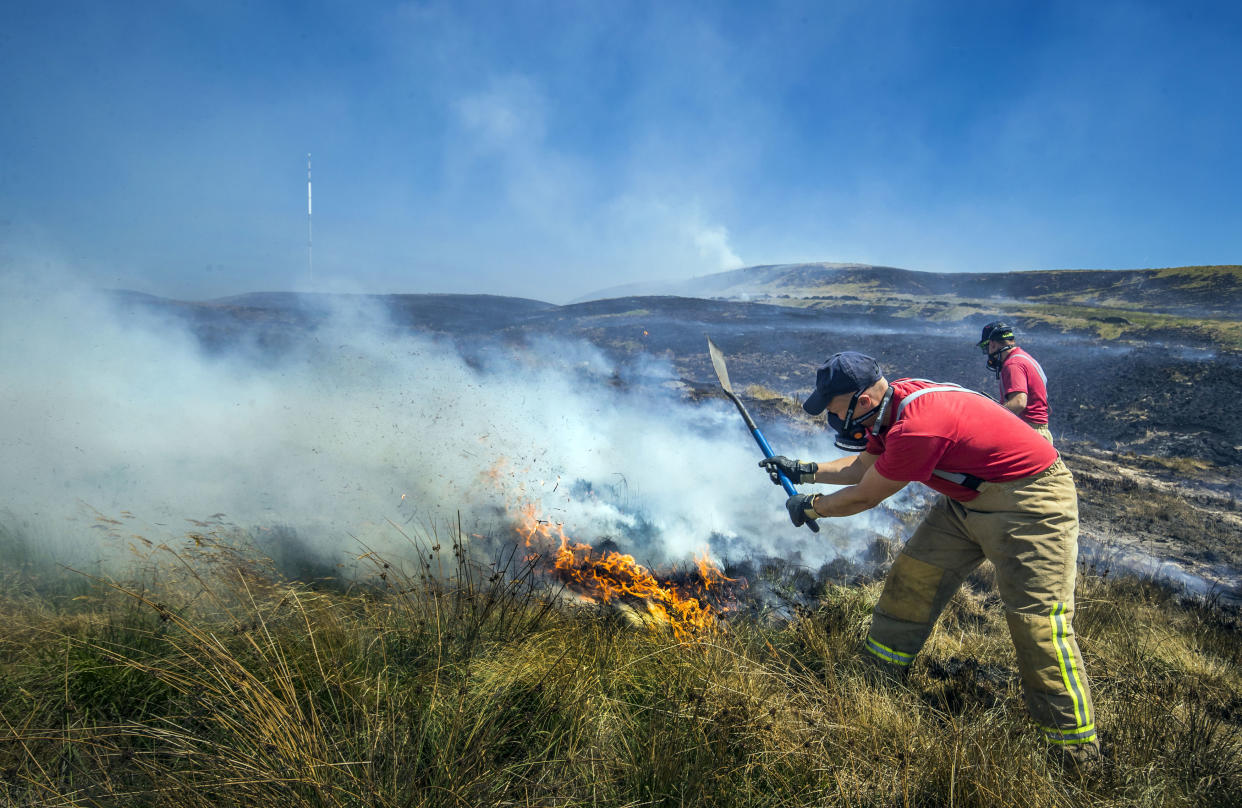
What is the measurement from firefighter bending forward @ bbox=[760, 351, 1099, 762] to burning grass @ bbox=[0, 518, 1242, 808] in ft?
0.80

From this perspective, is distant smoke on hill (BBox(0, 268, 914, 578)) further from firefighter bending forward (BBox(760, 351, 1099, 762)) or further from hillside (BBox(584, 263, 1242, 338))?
hillside (BBox(584, 263, 1242, 338))

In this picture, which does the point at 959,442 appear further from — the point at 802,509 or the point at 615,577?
the point at 615,577

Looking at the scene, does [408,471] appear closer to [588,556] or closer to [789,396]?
[588,556]

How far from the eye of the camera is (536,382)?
392 inches

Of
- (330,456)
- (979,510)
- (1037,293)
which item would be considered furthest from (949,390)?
(1037,293)

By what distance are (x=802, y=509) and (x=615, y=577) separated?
203 centimetres

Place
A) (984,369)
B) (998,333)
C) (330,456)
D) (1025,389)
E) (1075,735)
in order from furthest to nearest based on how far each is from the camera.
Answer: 1. (984,369)
2. (330,456)
3. (998,333)
4. (1025,389)
5. (1075,735)

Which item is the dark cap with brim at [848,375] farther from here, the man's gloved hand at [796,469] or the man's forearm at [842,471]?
the man's gloved hand at [796,469]

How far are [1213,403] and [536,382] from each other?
13.3 m

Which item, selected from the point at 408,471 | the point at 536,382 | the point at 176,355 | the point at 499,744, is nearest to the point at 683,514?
the point at 408,471

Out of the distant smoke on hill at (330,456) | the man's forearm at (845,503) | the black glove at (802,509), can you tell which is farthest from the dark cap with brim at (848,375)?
the distant smoke on hill at (330,456)

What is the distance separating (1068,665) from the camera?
2361 mm

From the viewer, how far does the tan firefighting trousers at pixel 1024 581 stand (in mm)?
2354

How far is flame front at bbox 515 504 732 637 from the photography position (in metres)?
4.17
